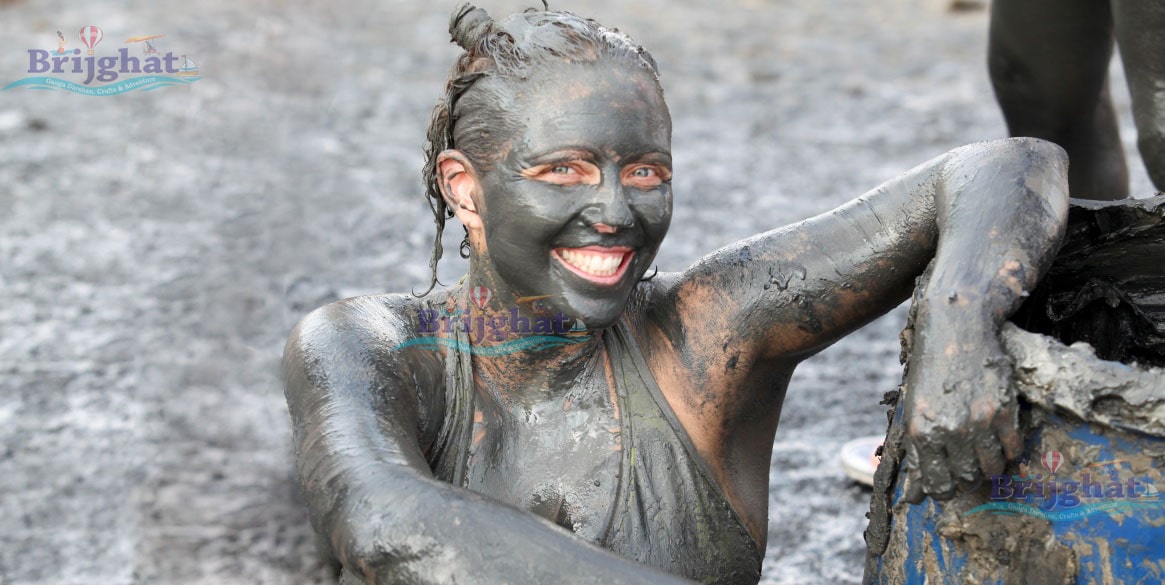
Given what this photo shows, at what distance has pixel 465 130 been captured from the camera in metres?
2.73

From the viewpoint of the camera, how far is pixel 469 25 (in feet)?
9.14

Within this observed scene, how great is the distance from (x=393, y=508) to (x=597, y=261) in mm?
583

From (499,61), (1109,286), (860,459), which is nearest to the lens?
(499,61)

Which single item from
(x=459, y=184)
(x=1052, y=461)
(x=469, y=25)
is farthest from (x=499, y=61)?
(x=1052, y=461)

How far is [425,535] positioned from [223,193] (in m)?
4.67

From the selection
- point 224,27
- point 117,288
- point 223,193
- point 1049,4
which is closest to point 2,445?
point 117,288

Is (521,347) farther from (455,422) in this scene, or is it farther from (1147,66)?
(1147,66)

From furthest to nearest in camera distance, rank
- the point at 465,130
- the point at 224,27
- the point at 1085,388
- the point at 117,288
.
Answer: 1. the point at 224,27
2. the point at 117,288
3. the point at 465,130
4. the point at 1085,388

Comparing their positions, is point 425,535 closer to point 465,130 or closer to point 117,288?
point 465,130

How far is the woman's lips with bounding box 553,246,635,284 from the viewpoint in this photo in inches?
102

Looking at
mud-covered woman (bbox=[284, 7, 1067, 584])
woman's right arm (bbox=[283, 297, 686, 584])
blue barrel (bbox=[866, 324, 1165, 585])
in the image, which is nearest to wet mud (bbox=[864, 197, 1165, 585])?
blue barrel (bbox=[866, 324, 1165, 585])

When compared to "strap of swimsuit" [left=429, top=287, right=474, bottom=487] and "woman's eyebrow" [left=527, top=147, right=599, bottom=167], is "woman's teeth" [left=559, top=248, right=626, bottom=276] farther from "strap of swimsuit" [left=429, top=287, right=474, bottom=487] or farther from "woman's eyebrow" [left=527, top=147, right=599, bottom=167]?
"strap of swimsuit" [left=429, top=287, right=474, bottom=487]

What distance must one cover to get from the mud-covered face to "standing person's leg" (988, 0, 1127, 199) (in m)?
1.80

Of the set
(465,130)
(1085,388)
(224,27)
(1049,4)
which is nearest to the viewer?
(1085,388)
